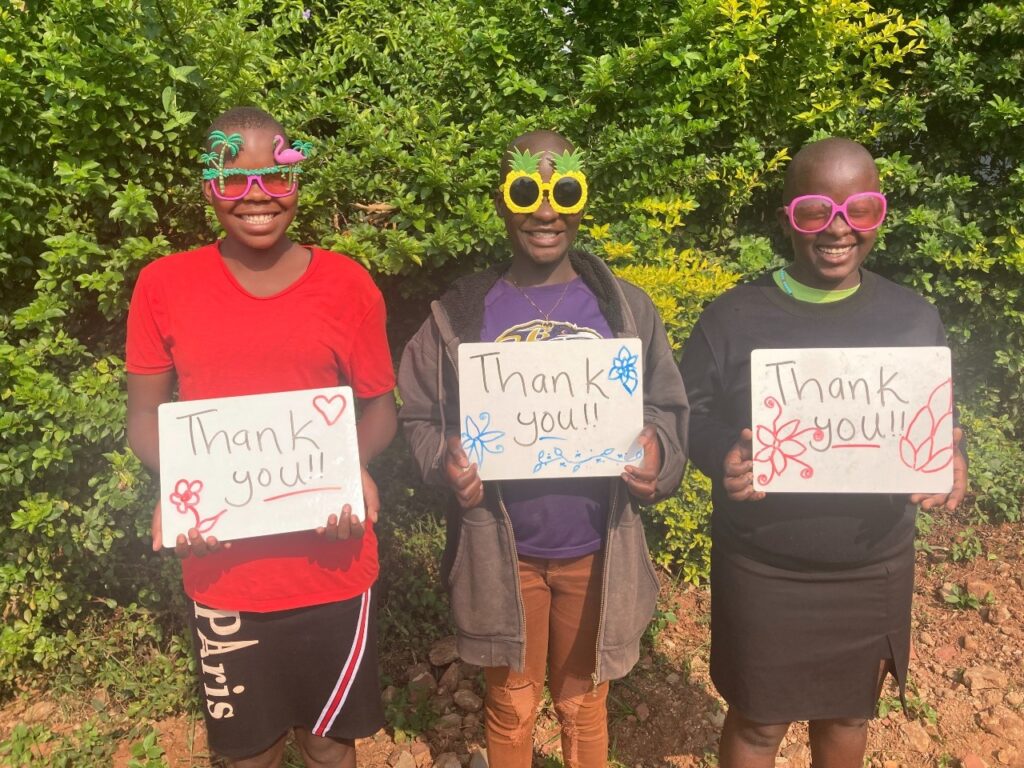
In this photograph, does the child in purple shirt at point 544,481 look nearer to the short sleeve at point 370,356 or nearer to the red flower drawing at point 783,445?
the short sleeve at point 370,356

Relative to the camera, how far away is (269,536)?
2.12 m

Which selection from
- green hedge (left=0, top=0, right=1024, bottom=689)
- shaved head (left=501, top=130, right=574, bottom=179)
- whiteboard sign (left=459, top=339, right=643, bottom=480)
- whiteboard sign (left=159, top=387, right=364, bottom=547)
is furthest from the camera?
green hedge (left=0, top=0, right=1024, bottom=689)

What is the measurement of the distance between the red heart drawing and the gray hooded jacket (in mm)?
320

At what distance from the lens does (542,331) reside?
2.23m

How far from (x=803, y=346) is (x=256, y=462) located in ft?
5.07

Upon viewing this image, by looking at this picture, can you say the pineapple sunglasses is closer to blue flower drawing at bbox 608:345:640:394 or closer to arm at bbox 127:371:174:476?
blue flower drawing at bbox 608:345:640:394

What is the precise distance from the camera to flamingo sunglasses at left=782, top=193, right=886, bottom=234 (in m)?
2.02

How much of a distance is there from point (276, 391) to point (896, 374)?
1.68 meters

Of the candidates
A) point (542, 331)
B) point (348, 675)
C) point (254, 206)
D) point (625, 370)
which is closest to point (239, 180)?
point (254, 206)

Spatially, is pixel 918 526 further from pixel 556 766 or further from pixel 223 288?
pixel 223 288

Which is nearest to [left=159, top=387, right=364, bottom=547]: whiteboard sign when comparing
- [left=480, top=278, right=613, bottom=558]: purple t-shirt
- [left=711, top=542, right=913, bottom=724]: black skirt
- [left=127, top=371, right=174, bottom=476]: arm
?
[left=127, top=371, right=174, bottom=476]: arm

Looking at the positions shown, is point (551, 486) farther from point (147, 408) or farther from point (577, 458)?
point (147, 408)

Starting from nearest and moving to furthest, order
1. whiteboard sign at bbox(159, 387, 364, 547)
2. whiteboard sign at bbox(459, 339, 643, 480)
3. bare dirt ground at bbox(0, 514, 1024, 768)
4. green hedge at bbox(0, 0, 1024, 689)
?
whiteboard sign at bbox(159, 387, 364, 547) → whiteboard sign at bbox(459, 339, 643, 480) → green hedge at bbox(0, 0, 1024, 689) → bare dirt ground at bbox(0, 514, 1024, 768)

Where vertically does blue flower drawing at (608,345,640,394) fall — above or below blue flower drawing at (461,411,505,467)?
above
